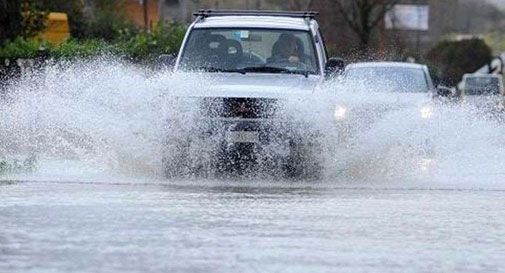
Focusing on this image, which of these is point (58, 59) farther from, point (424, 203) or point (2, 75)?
point (424, 203)

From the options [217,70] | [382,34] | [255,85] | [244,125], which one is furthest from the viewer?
[382,34]

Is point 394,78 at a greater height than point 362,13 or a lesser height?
Result: greater

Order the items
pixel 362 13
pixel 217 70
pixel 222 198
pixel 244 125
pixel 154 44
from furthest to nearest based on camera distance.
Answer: pixel 362 13 → pixel 154 44 → pixel 217 70 → pixel 244 125 → pixel 222 198

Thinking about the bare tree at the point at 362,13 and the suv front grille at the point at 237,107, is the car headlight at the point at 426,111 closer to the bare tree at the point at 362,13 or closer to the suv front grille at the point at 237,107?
the suv front grille at the point at 237,107

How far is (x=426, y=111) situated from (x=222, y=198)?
703 centimetres

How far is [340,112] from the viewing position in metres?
16.9

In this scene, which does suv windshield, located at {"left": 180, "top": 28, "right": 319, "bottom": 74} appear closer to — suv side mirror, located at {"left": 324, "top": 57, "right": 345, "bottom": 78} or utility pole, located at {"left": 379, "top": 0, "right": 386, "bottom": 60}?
suv side mirror, located at {"left": 324, "top": 57, "right": 345, "bottom": 78}

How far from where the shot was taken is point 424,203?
1391 centimetres

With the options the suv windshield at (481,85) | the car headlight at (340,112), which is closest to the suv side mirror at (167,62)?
the car headlight at (340,112)

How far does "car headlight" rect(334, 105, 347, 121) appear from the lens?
16.7 metres

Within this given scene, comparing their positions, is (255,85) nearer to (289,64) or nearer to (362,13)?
(289,64)

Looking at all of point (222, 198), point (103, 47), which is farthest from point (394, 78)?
point (103, 47)

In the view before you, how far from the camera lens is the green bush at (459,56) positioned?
68.5 meters

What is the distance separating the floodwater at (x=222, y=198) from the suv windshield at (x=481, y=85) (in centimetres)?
3063
